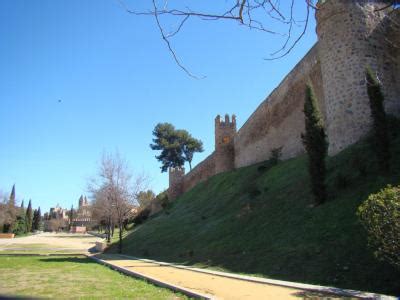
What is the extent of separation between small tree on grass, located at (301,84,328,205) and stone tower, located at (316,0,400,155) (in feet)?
5.08

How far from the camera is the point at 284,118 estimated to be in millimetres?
22094

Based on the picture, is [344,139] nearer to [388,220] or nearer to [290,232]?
[290,232]

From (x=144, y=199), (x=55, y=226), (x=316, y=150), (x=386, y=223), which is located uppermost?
(x=55, y=226)

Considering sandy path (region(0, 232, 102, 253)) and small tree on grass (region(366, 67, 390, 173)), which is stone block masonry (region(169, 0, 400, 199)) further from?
sandy path (region(0, 232, 102, 253))

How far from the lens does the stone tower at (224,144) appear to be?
32188 millimetres

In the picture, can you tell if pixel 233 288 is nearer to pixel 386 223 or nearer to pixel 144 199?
pixel 386 223

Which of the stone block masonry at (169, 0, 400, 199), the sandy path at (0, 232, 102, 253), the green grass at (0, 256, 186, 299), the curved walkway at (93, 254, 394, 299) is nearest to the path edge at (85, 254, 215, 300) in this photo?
the curved walkway at (93, 254, 394, 299)

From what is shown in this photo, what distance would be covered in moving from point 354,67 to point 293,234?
6858 millimetres

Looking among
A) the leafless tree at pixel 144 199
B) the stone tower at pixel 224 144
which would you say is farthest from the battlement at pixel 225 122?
the leafless tree at pixel 144 199

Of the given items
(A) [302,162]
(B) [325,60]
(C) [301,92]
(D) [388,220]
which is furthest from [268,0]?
(C) [301,92]

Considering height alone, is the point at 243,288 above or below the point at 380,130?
below

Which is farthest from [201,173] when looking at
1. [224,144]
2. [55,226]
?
[55,226]

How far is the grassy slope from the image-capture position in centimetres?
733

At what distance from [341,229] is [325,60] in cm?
802
